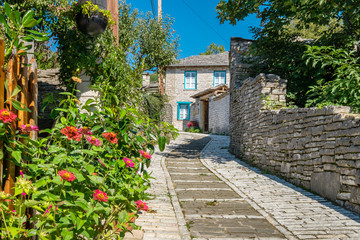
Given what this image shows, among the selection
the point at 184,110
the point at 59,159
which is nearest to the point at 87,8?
the point at 59,159

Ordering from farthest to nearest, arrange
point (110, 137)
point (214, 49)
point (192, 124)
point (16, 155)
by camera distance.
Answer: point (214, 49) < point (192, 124) < point (110, 137) < point (16, 155)

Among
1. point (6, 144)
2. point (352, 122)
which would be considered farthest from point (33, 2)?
point (352, 122)

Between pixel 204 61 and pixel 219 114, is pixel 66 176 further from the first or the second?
pixel 204 61

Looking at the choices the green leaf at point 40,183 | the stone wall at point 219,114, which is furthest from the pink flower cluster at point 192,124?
the green leaf at point 40,183

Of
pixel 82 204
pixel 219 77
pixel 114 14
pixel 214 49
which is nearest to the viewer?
pixel 82 204

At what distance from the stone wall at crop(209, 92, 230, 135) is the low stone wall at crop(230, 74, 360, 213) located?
8077 mm

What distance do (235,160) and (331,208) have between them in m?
5.12

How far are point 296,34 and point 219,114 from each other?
419 inches

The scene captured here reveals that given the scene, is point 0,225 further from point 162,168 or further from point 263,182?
point 162,168

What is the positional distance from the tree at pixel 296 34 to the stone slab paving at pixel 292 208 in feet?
7.39

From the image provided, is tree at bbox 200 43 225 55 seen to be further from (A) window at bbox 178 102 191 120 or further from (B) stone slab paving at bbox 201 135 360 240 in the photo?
(B) stone slab paving at bbox 201 135 360 240

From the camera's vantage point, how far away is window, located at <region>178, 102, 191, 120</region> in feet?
83.6

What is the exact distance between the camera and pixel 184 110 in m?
25.5

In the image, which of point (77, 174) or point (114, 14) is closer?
point (77, 174)
